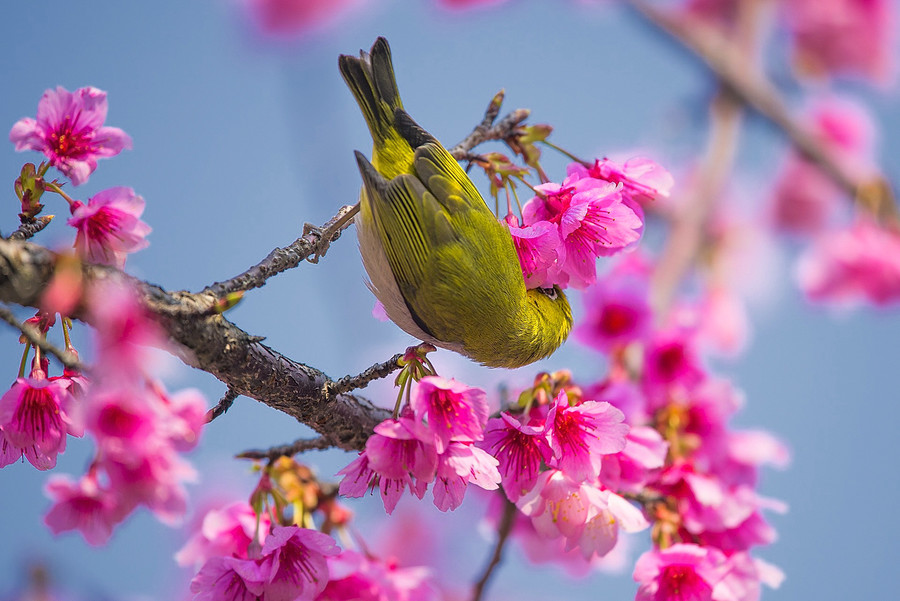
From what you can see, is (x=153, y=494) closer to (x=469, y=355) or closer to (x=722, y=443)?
(x=469, y=355)

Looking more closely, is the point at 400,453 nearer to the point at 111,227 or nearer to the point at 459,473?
the point at 459,473

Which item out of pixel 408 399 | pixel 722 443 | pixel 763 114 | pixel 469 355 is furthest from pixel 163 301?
pixel 763 114

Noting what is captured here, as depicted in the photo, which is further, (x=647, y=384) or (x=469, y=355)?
(x=647, y=384)

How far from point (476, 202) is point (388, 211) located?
22 cm

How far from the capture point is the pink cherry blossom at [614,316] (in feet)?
9.19

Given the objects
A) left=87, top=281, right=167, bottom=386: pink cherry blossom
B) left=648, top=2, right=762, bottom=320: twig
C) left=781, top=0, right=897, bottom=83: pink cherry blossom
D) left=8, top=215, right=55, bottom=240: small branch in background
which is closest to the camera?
left=87, top=281, right=167, bottom=386: pink cherry blossom

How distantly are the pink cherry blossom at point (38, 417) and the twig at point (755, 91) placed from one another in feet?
9.36

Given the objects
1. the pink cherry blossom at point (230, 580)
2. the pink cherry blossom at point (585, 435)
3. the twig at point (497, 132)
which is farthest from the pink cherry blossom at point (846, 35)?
the pink cherry blossom at point (230, 580)

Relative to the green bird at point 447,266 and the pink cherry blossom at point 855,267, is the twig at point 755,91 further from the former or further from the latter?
the green bird at point 447,266

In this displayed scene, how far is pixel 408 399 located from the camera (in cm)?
147

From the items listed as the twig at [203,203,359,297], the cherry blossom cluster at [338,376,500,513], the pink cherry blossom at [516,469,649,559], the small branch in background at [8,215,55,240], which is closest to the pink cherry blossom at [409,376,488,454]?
the cherry blossom cluster at [338,376,500,513]

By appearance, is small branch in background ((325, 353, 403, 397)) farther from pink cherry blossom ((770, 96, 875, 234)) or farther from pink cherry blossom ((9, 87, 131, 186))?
pink cherry blossom ((770, 96, 875, 234))

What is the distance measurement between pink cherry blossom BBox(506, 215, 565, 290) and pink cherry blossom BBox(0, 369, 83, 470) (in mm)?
1017

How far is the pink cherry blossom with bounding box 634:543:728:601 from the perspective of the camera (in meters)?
1.73
